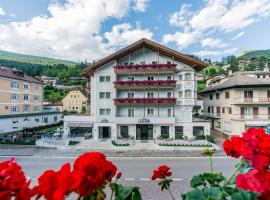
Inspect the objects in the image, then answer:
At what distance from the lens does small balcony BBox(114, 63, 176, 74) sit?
28000mm

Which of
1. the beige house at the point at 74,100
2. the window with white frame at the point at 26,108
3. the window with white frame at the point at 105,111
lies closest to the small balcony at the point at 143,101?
the window with white frame at the point at 105,111

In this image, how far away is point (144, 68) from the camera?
2844 centimetres

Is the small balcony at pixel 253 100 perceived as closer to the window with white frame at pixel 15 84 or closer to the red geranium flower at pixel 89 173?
the red geranium flower at pixel 89 173

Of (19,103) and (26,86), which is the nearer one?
(19,103)

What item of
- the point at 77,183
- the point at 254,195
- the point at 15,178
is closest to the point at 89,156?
the point at 77,183

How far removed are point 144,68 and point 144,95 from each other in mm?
4189

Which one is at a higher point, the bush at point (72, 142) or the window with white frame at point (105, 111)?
the window with white frame at point (105, 111)

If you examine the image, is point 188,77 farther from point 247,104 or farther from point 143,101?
point 247,104

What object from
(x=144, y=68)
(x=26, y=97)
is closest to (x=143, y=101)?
(x=144, y=68)

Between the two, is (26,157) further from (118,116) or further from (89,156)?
(89,156)

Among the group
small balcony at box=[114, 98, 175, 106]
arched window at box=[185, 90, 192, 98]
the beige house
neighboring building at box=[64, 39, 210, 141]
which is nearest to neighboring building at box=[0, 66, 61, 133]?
neighboring building at box=[64, 39, 210, 141]

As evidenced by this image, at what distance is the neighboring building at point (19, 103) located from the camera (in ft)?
110

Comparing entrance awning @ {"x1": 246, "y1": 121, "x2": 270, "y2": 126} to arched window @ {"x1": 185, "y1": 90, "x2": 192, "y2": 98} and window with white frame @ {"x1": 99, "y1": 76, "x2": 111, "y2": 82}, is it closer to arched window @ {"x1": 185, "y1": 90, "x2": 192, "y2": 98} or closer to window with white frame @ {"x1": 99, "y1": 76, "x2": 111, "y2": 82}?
arched window @ {"x1": 185, "y1": 90, "x2": 192, "y2": 98}

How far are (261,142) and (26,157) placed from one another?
22558mm
